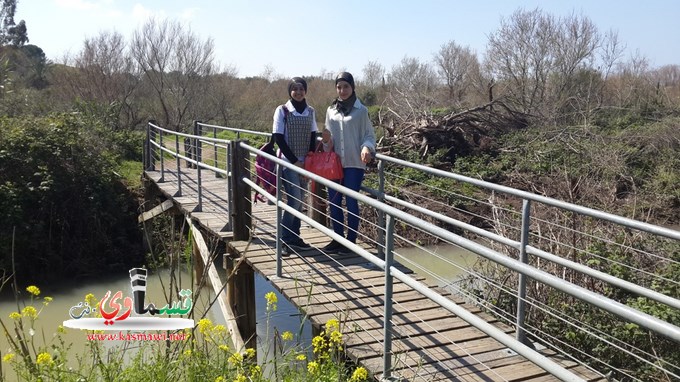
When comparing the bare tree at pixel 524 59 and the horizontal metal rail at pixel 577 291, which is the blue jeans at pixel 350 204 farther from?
the bare tree at pixel 524 59

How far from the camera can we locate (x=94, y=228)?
12164 mm

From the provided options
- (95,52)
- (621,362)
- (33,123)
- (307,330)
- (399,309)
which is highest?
(95,52)

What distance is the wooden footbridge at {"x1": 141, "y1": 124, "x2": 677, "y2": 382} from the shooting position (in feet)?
11.5

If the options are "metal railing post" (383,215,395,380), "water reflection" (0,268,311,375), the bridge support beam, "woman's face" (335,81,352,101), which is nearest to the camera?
"metal railing post" (383,215,395,380)

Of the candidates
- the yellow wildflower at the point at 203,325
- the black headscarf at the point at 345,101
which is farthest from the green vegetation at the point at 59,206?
the yellow wildflower at the point at 203,325

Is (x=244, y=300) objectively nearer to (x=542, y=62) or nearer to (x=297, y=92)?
(x=297, y=92)

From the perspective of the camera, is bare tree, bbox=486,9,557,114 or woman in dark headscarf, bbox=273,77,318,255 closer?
woman in dark headscarf, bbox=273,77,318,255

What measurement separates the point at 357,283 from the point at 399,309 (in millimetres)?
605

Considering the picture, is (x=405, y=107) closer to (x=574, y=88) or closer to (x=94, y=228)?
(x=574, y=88)

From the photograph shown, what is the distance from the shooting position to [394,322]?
432cm

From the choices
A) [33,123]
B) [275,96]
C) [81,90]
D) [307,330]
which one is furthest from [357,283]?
[275,96]

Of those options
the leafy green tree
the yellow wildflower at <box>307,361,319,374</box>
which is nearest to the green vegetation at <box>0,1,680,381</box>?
the yellow wildflower at <box>307,361,319,374</box>

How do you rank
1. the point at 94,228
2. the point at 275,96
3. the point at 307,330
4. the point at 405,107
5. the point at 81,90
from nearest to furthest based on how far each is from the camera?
1. the point at 307,330
2. the point at 94,228
3. the point at 405,107
4. the point at 81,90
5. the point at 275,96

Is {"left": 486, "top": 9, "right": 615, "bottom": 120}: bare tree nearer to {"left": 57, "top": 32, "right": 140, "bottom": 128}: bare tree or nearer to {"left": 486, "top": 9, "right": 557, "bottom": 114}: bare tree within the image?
{"left": 486, "top": 9, "right": 557, "bottom": 114}: bare tree
